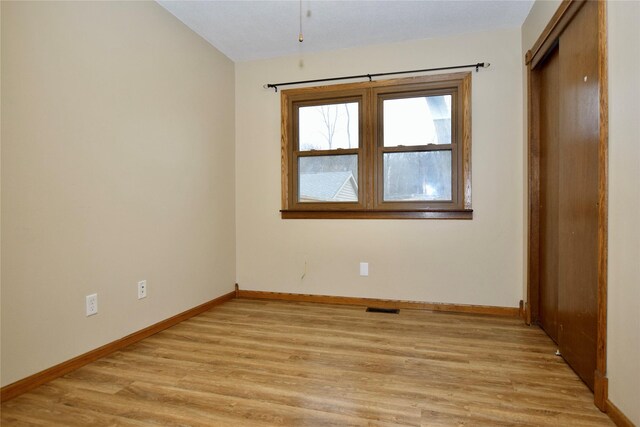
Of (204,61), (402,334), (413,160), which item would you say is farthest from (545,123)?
(204,61)

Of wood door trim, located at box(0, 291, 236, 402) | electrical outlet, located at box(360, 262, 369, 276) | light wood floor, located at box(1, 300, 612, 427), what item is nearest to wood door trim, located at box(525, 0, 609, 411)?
light wood floor, located at box(1, 300, 612, 427)

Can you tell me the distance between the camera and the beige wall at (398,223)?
2.99 m

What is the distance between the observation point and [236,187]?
370 cm

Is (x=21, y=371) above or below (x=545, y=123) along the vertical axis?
below

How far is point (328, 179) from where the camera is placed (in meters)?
3.48

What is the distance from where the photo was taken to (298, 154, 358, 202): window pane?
134 inches

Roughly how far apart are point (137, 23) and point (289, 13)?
1142 mm

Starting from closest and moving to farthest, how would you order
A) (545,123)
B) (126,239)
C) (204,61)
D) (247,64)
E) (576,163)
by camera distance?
(576,163) < (126,239) < (545,123) < (204,61) < (247,64)

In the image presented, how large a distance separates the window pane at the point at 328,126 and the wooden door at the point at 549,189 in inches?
61.4

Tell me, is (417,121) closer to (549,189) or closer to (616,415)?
(549,189)

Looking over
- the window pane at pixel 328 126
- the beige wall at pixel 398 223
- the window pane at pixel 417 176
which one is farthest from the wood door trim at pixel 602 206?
the window pane at pixel 328 126

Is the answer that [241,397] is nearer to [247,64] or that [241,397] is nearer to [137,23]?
[137,23]

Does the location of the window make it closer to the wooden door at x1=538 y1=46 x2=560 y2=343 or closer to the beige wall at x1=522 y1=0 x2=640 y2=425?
the wooden door at x1=538 y1=46 x2=560 y2=343

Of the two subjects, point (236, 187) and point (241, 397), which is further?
point (236, 187)
